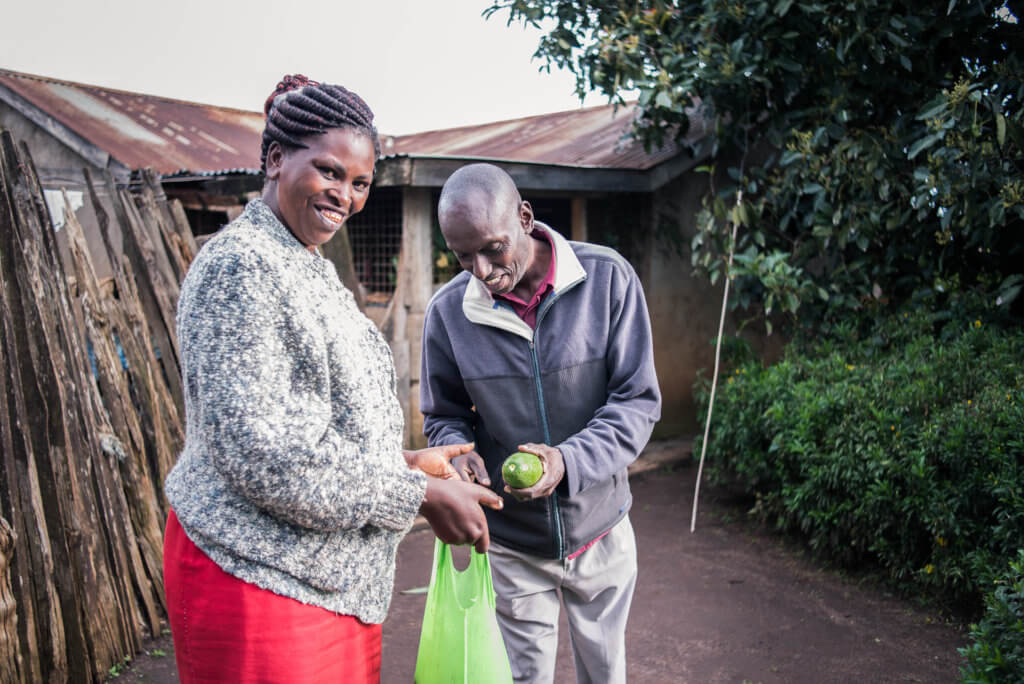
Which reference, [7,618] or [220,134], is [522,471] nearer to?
[7,618]

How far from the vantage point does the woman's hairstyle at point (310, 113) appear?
1.52 metres

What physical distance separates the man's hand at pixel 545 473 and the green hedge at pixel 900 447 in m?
2.55

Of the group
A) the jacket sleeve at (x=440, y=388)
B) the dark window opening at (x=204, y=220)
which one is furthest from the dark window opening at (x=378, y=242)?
the jacket sleeve at (x=440, y=388)

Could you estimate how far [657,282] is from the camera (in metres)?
7.97

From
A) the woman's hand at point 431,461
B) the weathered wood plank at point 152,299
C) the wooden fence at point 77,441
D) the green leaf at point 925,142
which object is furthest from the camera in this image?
the green leaf at point 925,142

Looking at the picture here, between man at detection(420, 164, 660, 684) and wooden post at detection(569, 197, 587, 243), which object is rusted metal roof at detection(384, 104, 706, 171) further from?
man at detection(420, 164, 660, 684)

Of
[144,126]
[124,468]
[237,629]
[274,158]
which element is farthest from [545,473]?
[144,126]

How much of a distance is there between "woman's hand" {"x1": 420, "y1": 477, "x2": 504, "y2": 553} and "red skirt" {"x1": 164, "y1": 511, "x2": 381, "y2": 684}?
26 centimetres

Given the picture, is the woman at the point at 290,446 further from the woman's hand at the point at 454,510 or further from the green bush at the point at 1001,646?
the green bush at the point at 1001,646

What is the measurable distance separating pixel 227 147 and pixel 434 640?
8145mm

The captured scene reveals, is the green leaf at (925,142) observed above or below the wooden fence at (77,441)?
above

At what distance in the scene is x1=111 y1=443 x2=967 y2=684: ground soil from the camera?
3863 mm

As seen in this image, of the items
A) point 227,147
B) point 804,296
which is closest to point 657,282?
point 804,296

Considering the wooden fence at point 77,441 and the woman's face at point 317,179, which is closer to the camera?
the woman's face at point 317,179
